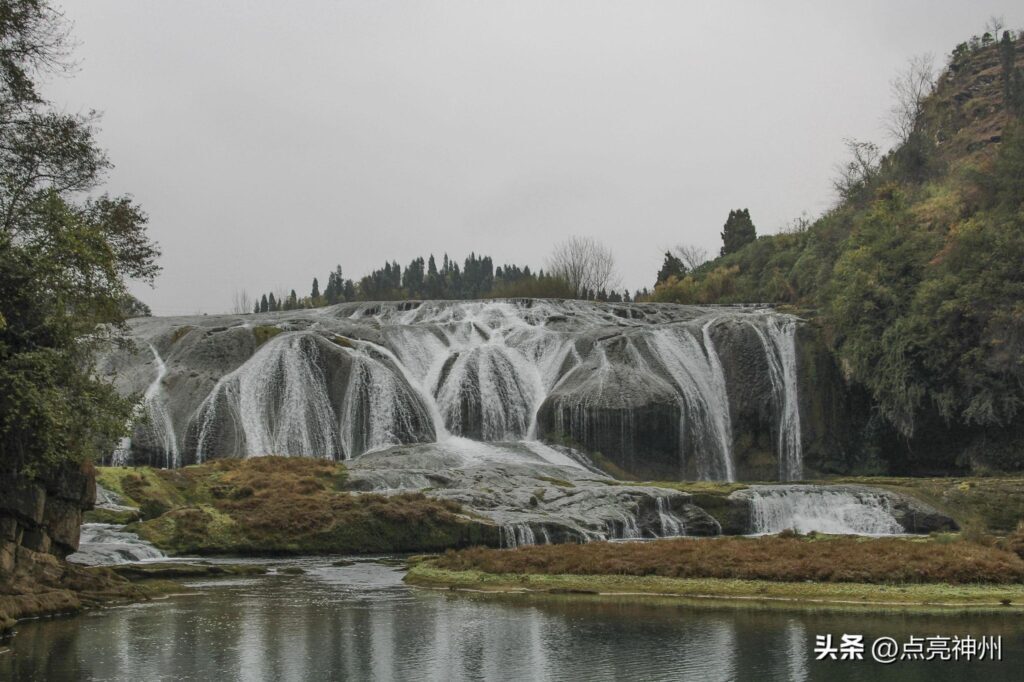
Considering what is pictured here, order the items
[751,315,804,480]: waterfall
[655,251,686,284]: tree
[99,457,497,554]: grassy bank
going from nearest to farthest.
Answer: [99,457,497,554]: grassy bank < [751,315,804,480]: waterfall < [655,251,686,284]: tree

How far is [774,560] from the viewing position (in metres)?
21.4

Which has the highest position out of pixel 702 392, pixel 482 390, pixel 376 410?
pixel 482 390

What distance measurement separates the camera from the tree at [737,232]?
366 feet

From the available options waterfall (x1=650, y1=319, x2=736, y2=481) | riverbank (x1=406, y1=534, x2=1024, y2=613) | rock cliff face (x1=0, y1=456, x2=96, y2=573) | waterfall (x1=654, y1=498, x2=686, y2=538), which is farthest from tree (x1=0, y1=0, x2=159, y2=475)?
waterfall (x1=650, y1=319, x2=736, y2=481)

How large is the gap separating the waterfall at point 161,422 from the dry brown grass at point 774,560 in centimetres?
2215

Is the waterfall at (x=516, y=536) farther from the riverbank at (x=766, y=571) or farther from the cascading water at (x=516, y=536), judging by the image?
the riverbank at (x=766, y=571)

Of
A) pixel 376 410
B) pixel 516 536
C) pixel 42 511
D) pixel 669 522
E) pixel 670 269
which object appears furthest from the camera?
pixel 670 269

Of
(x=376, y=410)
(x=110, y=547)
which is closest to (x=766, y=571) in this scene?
(x=110, y=547)

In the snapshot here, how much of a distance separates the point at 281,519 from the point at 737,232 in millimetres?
91508

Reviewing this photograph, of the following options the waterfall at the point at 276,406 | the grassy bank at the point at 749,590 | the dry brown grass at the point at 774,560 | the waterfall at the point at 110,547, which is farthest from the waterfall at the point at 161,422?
the grassy bank at the point at 749,590

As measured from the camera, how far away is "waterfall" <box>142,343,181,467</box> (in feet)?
140

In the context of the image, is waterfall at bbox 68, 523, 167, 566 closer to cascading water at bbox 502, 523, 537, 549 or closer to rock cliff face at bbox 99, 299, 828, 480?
cascading water at bbox 502, 523, 537, 549

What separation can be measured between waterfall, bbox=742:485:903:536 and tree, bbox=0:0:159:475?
21.3 metres

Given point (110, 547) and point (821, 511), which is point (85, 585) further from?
point (821, 511)
